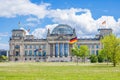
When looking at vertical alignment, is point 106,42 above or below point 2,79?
above

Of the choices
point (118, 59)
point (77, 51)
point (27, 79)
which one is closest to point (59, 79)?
point (27, 79)

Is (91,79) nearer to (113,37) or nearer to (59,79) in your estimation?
(59,79)

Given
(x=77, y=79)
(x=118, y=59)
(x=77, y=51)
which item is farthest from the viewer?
(x=77, y=51)

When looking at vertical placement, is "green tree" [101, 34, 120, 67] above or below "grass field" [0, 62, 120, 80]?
above

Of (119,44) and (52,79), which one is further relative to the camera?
(119,44)

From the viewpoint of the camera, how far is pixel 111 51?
9381cm

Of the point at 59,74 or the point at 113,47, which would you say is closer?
the point at 59,74

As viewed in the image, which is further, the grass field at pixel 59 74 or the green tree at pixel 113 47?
the green tree at pixel 113 47

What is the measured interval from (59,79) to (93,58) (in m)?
139

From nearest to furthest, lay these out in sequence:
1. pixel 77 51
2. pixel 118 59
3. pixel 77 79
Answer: pixel 77 79 → pixel 118 59 → pixel 77 51

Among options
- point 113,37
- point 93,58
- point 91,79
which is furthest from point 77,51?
point 91,79

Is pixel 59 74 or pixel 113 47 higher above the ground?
pixel 113 47

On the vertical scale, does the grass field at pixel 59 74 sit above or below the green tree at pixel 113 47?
below

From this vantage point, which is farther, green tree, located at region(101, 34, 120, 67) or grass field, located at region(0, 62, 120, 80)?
green tree, located at region(101, 34, 120, 67)
